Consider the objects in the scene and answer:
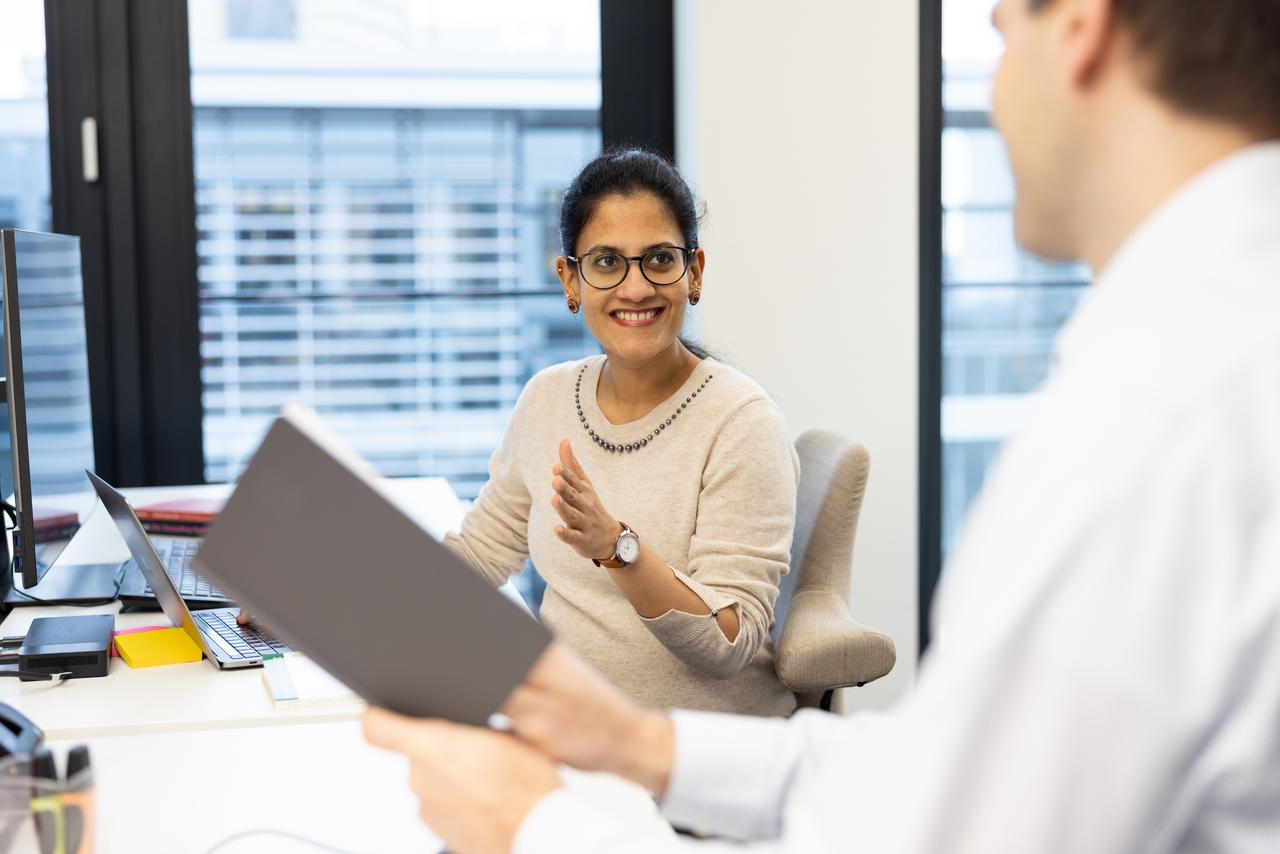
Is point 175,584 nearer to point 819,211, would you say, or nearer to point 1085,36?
point 1085,36

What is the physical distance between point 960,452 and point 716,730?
2.43 m

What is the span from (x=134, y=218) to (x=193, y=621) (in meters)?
1.72

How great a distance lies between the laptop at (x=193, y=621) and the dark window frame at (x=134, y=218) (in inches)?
51.1

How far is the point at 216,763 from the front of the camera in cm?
125

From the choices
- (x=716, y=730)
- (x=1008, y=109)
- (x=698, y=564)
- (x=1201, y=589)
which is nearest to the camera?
(x=1201, y=589)

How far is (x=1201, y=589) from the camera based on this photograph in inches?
23.1

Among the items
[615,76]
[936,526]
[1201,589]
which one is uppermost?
[615,76]

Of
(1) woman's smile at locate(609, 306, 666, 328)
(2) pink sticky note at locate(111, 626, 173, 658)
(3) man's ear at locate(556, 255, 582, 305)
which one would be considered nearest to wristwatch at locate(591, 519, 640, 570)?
(1) woman's smile at locate(609, 306, 666, 328)

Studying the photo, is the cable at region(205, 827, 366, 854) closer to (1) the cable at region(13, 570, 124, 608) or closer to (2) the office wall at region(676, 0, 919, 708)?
(1) the cable at region(13, 570, 124, 608)

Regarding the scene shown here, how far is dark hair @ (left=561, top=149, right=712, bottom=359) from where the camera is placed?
6.58 feet

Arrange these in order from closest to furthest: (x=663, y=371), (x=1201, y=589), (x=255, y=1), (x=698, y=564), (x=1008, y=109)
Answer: (x=1201, y=589) < (x=1008, y=109) < (x=698, y=564) < (x=663, y=371) < (x=255, y=1)

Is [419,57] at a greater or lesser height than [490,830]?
greater

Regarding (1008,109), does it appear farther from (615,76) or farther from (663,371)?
(615,76)

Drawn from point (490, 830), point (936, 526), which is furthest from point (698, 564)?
point (936, 526)
